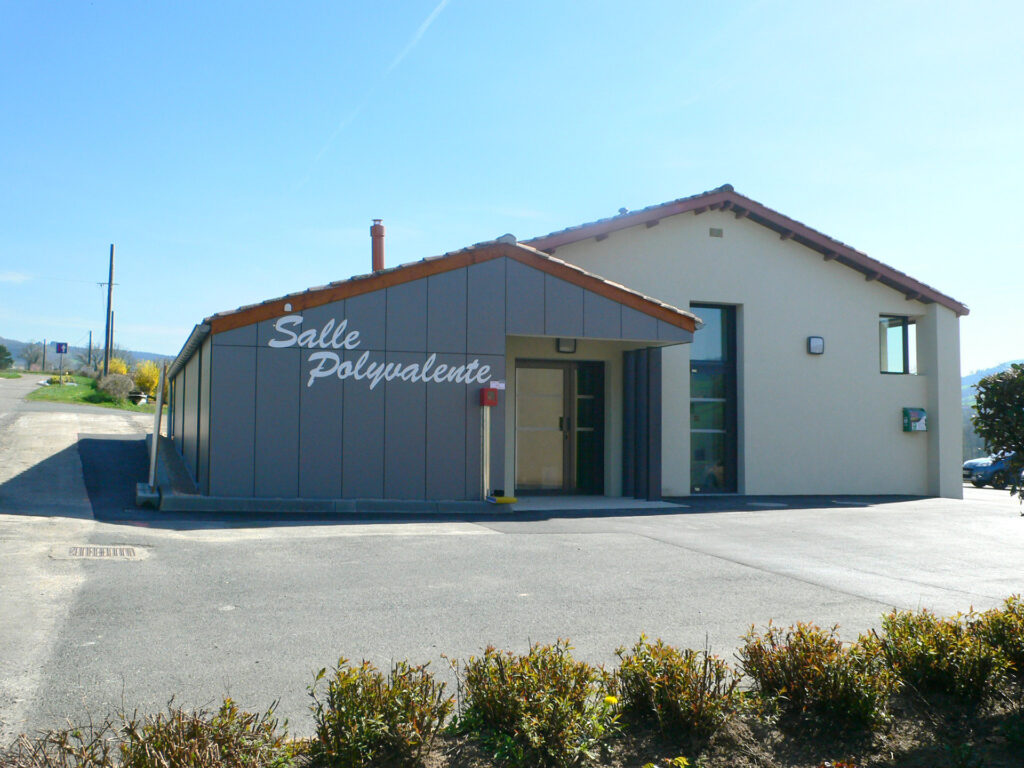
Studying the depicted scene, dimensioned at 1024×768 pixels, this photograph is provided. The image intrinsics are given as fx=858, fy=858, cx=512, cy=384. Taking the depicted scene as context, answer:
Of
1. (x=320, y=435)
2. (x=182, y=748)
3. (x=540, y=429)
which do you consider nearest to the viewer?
(x=182, y=748)

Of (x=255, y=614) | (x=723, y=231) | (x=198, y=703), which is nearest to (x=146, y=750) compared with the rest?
(x=198, y=703)

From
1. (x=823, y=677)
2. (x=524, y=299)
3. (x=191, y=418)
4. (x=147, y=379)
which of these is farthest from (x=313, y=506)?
(x=147, y=379)

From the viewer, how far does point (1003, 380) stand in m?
5.00

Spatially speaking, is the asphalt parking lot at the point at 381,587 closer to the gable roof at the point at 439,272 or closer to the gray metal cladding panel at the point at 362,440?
the gray metal cladding panel at the point at 362,440

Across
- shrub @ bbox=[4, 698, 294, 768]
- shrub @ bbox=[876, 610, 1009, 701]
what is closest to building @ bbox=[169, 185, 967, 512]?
shrub @ bbox=[876, 610, 1009, 701]

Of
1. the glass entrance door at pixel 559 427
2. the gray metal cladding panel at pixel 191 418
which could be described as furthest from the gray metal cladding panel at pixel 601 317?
the gray metal cladding panel at pixel 191 418

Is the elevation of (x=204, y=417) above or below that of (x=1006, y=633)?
above

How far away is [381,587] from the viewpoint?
22.9 feet

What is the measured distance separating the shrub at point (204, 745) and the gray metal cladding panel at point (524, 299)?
993 centimetres

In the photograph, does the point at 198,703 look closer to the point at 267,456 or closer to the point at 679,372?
the point at 267,456

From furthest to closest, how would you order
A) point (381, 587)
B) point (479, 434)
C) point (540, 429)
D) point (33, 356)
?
point (33, 356) → point (540, 429) → point (479, 434) → point (381, 587)

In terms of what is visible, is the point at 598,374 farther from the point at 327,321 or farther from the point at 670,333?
the point at 327,321

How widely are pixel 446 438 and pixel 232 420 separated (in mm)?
3001

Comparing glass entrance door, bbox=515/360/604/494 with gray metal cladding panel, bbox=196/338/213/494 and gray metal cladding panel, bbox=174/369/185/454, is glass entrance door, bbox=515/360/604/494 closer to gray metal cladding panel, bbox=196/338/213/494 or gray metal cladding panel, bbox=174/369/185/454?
gray metal cladding panel, bbox=196/338/213/494
